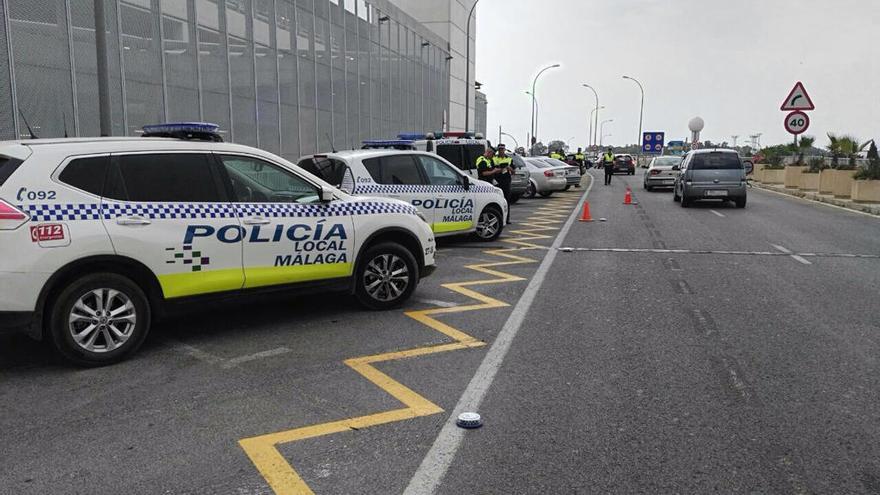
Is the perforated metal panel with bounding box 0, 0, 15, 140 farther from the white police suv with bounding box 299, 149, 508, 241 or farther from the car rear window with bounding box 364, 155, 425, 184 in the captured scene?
the car rear window with bounding box 364, 155, 425, 184

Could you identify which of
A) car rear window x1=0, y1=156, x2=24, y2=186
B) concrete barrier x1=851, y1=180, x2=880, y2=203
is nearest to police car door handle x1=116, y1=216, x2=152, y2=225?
car rear window x1=0, y1=156, x2=24, y2=186

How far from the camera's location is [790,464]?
3604 mm

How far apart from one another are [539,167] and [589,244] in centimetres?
1389

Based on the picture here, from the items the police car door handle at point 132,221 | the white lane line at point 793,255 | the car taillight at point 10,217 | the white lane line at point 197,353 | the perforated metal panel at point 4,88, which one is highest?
the perforated metal panel at point 4,88

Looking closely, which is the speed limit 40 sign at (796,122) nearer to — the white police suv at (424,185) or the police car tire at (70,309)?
the white police suv at (424,185)

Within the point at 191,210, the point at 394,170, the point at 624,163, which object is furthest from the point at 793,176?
the point at 191,210

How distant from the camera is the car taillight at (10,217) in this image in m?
4.72

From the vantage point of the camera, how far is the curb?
60.6 feet

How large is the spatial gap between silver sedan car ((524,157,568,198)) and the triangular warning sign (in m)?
8.00

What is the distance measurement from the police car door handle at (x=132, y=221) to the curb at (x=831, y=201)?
60.7ft

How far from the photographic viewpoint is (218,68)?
18016 mm

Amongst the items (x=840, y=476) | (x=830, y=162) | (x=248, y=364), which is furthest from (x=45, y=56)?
(x=830, y=162)

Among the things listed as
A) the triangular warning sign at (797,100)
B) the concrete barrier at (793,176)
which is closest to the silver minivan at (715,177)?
the triangular warning sign at (797,100)

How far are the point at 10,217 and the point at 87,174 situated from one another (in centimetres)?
64
